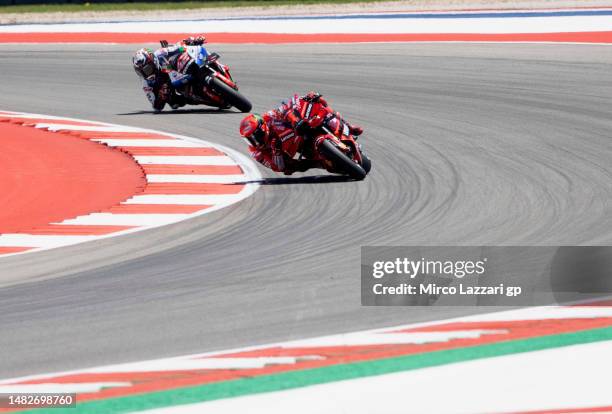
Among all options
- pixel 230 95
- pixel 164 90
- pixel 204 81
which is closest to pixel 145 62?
pixel 164 90

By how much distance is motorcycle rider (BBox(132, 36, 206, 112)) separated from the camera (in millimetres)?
18281

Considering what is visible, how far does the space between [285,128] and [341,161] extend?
80cm

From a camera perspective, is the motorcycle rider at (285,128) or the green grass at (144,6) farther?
the green grass at (144,6)

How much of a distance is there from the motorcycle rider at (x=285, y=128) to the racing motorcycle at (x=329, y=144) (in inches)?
0.5

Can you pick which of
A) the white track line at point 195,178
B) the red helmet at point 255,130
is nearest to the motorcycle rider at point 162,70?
the white track line at point 195,178

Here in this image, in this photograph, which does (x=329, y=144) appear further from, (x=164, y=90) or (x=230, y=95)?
(x=164, y=90)

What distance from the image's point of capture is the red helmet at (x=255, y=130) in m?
13.0

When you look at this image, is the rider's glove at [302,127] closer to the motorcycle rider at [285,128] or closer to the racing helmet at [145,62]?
the motorcycle rider at [285,128]

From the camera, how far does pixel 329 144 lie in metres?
12.5

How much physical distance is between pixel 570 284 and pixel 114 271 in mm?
3391

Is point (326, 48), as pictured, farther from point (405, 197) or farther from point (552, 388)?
point (552, 388)

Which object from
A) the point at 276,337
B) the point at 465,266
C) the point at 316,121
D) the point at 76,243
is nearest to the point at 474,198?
the point at 316,121

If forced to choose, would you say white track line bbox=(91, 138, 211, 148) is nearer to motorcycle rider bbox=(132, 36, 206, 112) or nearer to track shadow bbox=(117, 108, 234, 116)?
motorcycle rider bbox=(132, 36, 206, 112)

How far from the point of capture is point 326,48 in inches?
1031
